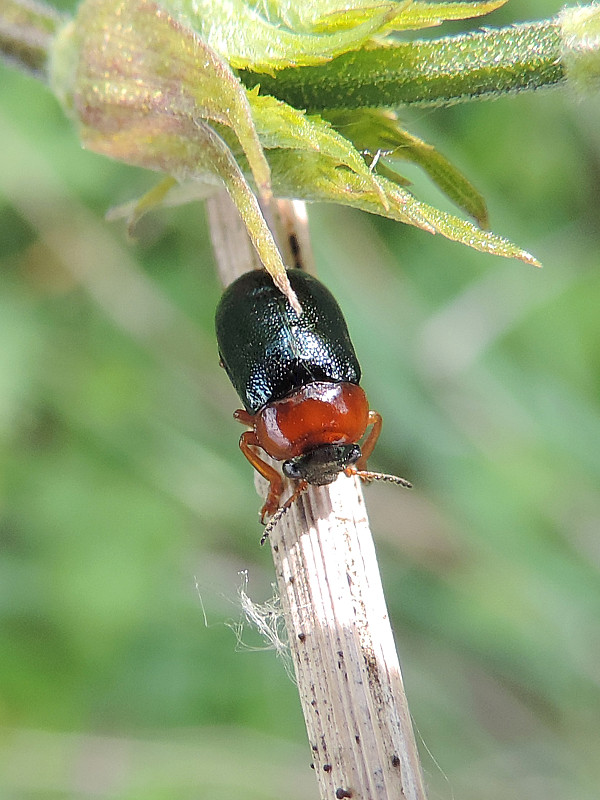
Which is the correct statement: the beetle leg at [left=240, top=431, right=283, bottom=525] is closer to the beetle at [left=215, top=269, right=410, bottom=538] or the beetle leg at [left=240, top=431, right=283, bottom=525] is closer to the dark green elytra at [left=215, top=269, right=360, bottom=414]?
the beetle at [left=215, top=269, right=410, bottom=538]

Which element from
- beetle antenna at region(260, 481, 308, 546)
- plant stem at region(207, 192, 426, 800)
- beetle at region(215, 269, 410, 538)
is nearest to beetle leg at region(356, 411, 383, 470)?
beetle at region(215, 269, 410, 538)

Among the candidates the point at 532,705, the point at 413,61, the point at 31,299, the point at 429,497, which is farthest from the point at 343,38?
the point at 532,705

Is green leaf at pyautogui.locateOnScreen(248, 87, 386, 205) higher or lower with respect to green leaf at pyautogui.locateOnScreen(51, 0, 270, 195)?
lower

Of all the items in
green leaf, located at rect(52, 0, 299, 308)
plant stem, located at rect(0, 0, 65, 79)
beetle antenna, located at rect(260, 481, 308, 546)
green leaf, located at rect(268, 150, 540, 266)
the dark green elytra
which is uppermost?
plant stem, located at rect(0, 0, 65, 79)

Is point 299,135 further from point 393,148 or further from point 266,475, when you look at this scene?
point 266,475

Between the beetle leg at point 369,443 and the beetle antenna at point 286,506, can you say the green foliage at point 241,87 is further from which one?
the beetle leg at point 369,443

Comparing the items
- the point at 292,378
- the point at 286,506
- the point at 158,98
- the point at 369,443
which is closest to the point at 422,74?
the point at 158,98

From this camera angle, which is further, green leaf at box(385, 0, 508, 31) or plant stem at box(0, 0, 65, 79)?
plant stem at box(0, 0, 65, 79)
